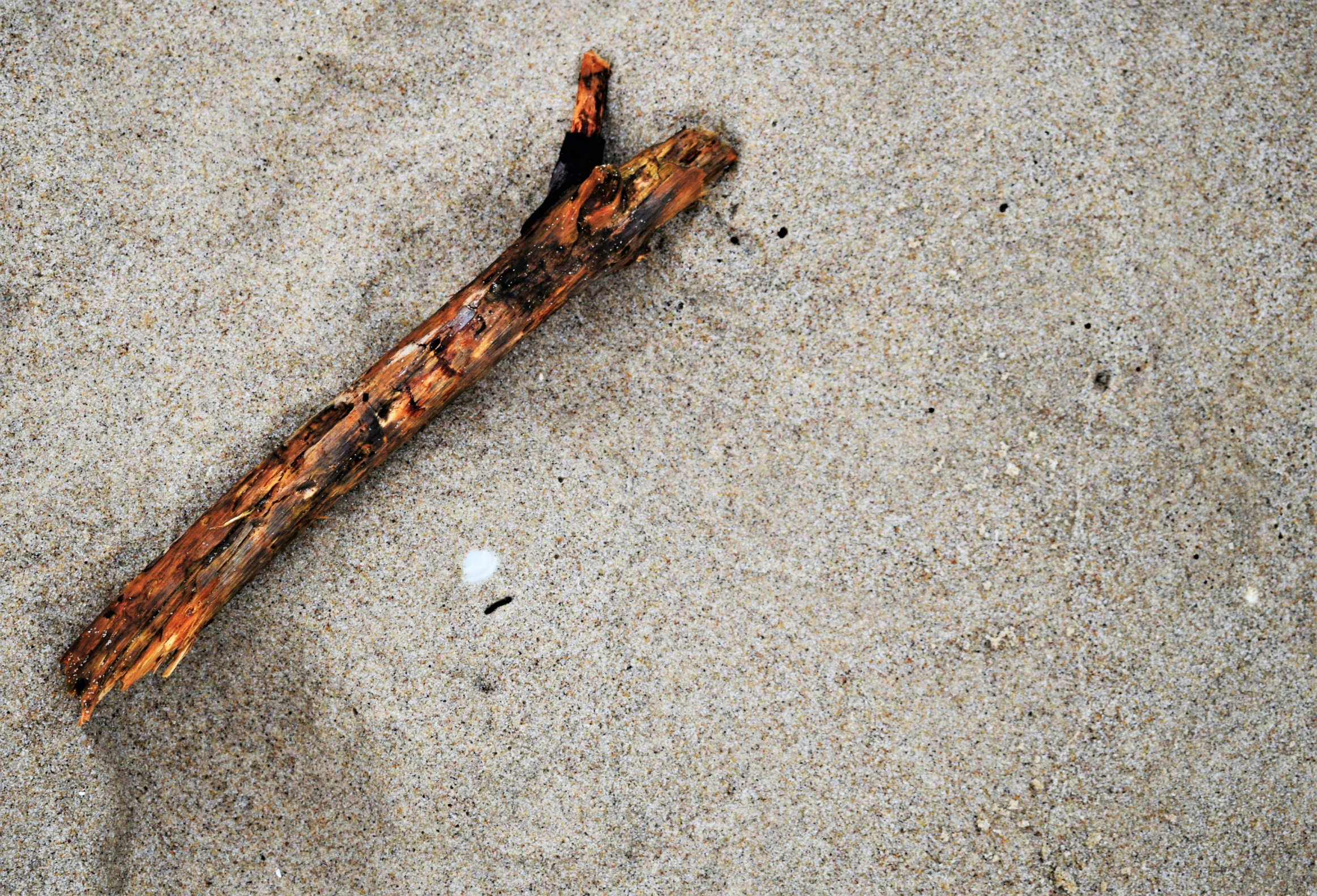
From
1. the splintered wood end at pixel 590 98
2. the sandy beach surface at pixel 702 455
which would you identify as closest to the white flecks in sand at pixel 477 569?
the sandy beach surface at pixel 702 455

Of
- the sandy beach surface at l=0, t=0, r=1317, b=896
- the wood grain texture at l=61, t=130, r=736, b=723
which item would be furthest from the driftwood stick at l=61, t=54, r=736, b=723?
the sandy beach surface at l=0, t=0, r=1317, b=896

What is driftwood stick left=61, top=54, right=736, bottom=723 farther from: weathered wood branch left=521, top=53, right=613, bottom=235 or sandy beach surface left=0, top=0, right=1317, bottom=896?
sandy beach surface left=0, top=0, right=1317, bottom=896

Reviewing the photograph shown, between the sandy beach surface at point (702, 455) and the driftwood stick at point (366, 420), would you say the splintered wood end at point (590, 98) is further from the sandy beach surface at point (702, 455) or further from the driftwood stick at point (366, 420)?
the driftwood stick at point (366, 420)

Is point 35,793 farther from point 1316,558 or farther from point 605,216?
point 1316,558

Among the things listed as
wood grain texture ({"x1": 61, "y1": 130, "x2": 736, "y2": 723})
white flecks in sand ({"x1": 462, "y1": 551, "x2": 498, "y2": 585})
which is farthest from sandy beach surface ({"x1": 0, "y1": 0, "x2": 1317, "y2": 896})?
wood grain texture ({"x1": 61, "y1": 130, "x2": 736, "y2": 723})

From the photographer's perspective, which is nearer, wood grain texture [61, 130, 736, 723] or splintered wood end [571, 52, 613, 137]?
wood grain texture [61, 130, 736, 723]

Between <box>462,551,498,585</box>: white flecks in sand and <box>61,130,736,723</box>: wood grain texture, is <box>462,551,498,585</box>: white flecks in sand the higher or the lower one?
the lower one

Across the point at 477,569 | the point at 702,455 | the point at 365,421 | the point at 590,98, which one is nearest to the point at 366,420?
the point at 365,421

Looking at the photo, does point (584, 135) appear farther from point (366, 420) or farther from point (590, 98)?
point (366, 420)
